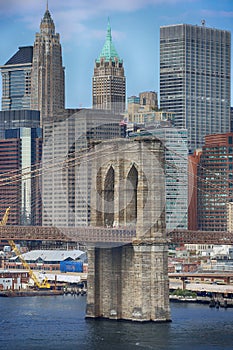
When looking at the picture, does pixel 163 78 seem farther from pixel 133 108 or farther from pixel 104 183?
pixel 104 183

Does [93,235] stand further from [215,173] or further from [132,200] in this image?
[215,173]

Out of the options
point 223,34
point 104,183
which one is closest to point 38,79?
point 223,34

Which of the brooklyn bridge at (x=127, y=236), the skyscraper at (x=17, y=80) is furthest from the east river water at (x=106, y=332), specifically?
the skyscraper at (x=17, y=80)

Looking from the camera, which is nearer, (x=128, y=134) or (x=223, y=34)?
(x=128, y=134)

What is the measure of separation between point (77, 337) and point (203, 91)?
129 m

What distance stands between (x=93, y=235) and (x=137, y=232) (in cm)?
213

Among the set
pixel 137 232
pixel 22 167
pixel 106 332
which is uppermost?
pixel 22 167

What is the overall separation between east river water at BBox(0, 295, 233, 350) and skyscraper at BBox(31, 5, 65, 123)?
330 feet

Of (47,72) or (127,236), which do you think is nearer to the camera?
→ (127,236)

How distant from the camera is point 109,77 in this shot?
534 feet

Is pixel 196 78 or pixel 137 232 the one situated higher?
pixel 196 78

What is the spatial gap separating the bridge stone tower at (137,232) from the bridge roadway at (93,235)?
0.60m

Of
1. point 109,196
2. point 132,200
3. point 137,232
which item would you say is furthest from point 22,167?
point 137,232

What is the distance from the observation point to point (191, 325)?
62.2m
